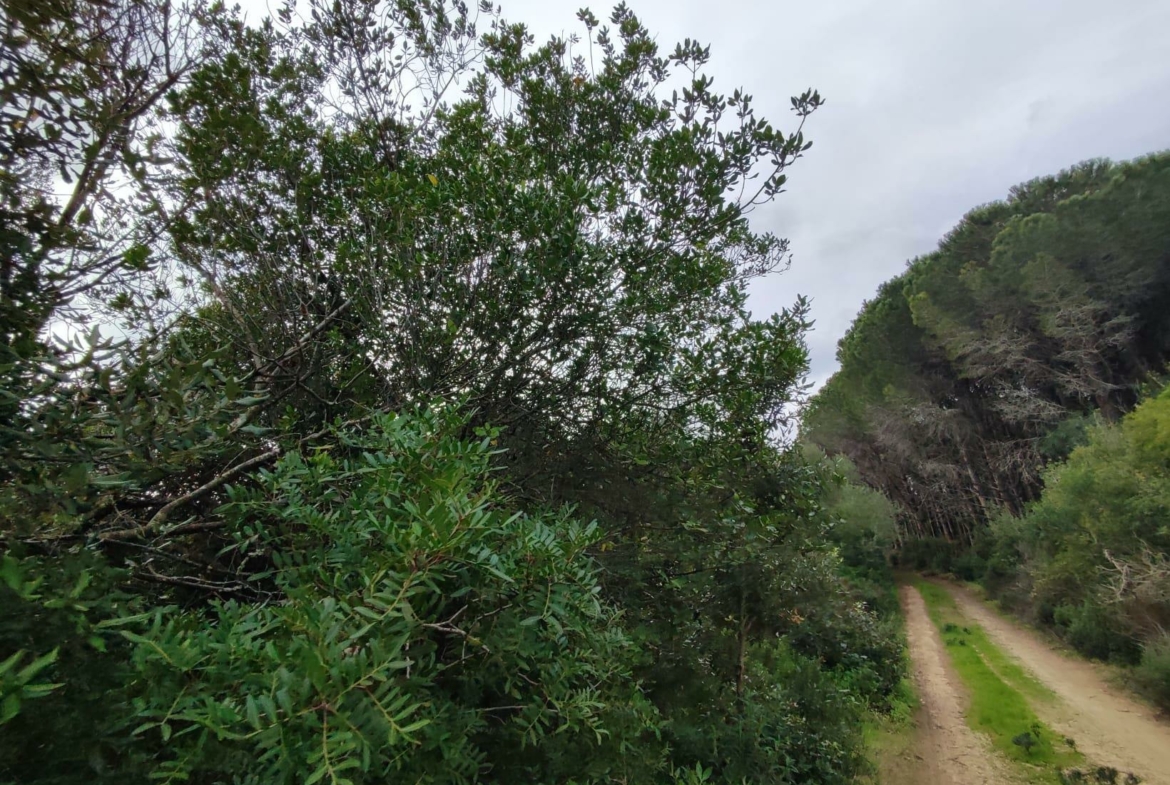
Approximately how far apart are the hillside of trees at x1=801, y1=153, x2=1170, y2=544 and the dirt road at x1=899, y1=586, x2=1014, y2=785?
287 inches

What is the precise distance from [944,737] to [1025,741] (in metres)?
1.34

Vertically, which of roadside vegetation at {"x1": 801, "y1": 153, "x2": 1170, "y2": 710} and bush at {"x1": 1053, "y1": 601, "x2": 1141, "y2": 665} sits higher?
roadside vegetation at {"x1": 801, "y1": 153, "x2": 1170, "y2": 710}

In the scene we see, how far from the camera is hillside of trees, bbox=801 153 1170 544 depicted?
68.2 ft

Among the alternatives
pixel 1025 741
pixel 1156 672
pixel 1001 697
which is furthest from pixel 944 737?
pixel 1156 672

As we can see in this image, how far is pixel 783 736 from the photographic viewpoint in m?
6.73

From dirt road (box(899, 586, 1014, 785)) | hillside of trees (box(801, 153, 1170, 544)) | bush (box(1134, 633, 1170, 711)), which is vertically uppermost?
hillside of trees (box(801, 153, 1170, 544))

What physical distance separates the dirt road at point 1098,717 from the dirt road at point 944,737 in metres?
0.93

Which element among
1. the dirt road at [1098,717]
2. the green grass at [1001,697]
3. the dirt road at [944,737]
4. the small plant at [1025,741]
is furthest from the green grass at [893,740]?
the dirt road at [1098,717]

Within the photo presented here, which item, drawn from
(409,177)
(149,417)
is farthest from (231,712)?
(409,177)

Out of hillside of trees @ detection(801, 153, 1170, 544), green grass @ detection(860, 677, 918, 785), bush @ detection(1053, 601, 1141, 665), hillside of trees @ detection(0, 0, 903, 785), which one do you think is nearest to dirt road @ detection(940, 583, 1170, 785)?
bush @ detection(1053, 601, 1141, 665)

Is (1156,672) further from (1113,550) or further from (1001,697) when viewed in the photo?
(1113,550)

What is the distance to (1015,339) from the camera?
23.3 m

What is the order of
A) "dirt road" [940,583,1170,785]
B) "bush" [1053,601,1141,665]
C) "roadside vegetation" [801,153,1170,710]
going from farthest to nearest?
"roadside vegetation" [801,153,1170,710] < "bush" [1053,601,1141,665] < "dirt road" [940,583,1170,785]

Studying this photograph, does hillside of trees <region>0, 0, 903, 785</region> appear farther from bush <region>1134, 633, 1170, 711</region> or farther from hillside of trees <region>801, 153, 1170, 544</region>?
hillside of trees <region>801, 153, 1170, 544</region>
